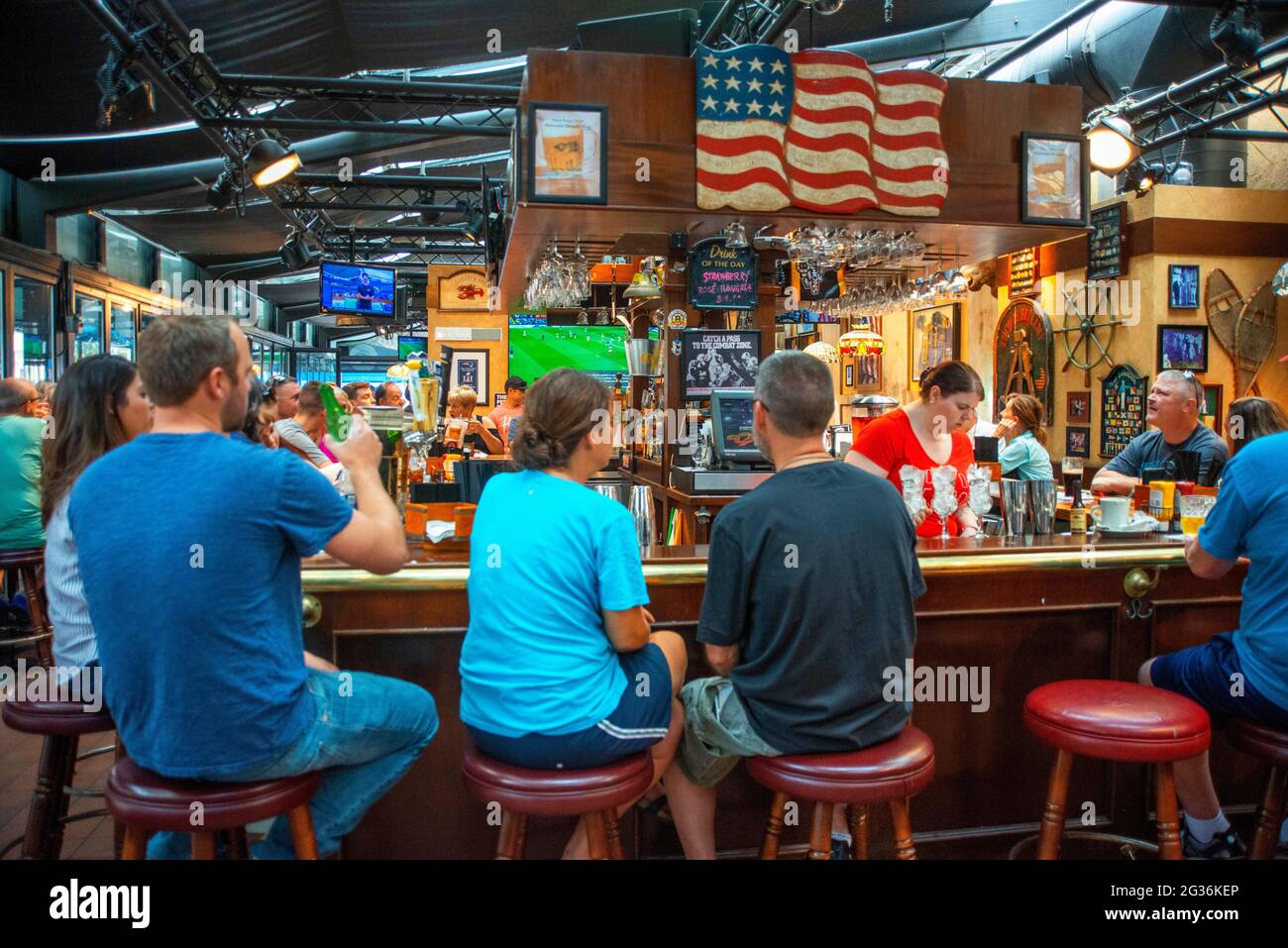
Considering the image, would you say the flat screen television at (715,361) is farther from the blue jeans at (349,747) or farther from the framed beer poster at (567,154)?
the blue jeans at (349,747)

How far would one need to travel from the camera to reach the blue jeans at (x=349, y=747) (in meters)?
1.94

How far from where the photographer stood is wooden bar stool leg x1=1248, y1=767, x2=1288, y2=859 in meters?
2.40

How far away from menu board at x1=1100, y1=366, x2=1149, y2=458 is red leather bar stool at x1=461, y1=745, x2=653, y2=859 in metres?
7.35

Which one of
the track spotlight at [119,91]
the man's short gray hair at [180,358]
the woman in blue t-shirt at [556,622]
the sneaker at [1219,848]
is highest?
the track spotlight at [119,91]

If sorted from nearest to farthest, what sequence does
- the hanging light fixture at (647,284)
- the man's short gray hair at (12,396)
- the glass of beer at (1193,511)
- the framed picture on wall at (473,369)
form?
the glass of beer at (1193,511), the man's short gray hair at (12,396), the hanging light fixture at (647,284), the framed picture on wall at (473,369)

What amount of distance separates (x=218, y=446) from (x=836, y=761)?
142cm

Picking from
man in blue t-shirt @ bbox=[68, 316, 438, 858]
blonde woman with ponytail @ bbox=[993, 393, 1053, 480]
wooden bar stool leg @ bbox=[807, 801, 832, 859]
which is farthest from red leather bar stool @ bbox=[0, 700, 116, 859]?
blonde woman with ponytail @ bbox=[993, 393, 1053, 480]

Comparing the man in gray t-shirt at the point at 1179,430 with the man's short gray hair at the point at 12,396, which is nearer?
the man in gray t-shirt at the point at 1179,430

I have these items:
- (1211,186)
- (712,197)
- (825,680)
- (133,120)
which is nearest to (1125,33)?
(1211,186)

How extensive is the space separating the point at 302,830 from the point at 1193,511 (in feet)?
9.70

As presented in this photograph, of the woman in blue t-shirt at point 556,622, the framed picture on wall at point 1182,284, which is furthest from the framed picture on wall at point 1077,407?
the woman in blue t-shirt at point 556,622

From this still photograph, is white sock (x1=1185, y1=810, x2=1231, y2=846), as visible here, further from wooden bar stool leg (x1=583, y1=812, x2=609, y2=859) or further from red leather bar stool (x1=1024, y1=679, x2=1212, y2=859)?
wooden bar stool leg (x1=583, y1=812, x2=609, y2=859)

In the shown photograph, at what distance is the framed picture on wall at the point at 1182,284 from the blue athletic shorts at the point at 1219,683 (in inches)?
264

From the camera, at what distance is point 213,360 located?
1.84 metres
